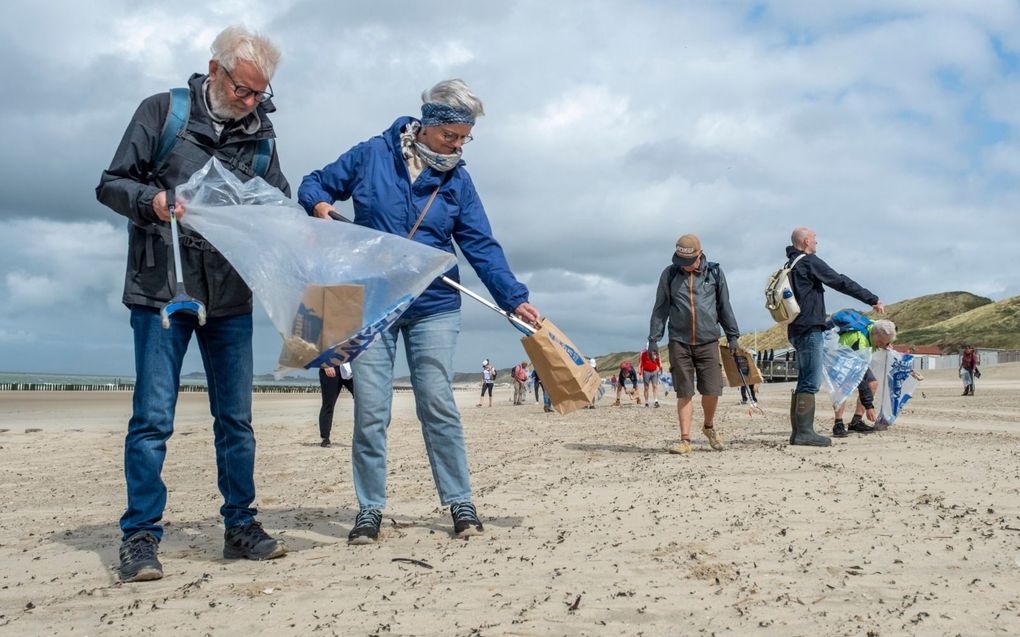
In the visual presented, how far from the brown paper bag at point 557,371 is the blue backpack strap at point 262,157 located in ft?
4.98

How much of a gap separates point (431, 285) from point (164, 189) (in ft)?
4.29

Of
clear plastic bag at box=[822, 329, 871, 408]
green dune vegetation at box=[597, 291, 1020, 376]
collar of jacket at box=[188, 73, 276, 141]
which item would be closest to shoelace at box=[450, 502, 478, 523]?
collar of jacket at box=[188, 73, 276, 141]

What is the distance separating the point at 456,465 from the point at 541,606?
1.54m

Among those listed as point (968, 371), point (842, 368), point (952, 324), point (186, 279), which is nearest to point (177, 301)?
point (186, 279)

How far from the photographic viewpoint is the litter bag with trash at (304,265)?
3.65 m

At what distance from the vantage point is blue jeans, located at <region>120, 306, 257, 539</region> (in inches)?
144

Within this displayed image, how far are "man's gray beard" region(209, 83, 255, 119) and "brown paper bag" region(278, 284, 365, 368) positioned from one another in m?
0.83

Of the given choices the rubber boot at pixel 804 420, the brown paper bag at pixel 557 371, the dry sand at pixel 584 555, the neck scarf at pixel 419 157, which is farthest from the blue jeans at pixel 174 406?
the rubber boot at pixel 804 420

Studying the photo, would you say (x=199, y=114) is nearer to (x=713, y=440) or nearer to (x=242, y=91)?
(x=242, y=91)

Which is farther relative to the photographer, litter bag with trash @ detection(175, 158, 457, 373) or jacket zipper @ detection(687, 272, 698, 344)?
jacket zipper @ detection(687, 272, 698, 344)

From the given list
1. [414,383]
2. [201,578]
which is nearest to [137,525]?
[201,578]

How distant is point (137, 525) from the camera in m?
3.62

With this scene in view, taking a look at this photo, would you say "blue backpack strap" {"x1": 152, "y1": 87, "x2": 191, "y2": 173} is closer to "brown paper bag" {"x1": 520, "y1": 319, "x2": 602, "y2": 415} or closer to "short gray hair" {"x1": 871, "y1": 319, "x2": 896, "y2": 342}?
"brown paper bag" {"x1": 520, "y1": 319, "x2": 602, "y2": 415}

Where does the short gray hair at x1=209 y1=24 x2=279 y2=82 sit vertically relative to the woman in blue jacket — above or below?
above
